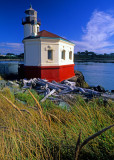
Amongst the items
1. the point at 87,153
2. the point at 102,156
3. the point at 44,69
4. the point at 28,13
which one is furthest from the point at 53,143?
the point at 28,13

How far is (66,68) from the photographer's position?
14.4 meters

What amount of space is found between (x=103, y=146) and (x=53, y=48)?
1125 cm

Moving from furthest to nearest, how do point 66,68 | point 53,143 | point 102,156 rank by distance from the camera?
point 66,68
point 53,143
point 102,156

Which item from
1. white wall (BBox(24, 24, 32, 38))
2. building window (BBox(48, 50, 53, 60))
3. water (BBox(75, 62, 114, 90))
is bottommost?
water (BBox(75, 62, 114, 90))

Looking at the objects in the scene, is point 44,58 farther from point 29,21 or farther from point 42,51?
point 29,21

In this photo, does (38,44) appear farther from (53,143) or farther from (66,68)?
(53,143)

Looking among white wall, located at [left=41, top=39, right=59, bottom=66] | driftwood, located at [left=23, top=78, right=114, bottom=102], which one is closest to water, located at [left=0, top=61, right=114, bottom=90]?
white wall, located at [left=41, top=39, right=59, bottom=66]

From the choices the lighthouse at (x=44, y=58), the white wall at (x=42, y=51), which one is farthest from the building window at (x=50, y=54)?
the white wall at (x=42, y=51)

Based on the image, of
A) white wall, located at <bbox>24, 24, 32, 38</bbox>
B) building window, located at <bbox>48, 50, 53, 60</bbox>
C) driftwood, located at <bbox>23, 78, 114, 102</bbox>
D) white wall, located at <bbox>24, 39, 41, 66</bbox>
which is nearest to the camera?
driftwood, located at <bbox>23, 78, 114, 102</bbox>

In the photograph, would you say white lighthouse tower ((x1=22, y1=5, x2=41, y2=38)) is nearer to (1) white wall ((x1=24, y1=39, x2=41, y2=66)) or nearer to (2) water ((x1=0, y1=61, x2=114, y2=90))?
(1) white wall ((x1=24, y1=39, x2=41, y2=66))

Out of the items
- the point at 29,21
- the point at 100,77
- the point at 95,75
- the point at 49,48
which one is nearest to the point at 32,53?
the point at 49,48

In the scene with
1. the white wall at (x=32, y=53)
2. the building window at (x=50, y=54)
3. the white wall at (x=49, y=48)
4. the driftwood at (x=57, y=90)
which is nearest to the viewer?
the driftwood at (x=57, y=90)

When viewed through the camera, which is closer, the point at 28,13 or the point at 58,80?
the point at 58,80

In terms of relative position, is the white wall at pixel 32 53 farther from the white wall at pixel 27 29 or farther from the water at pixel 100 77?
the water at pixel 100 77
